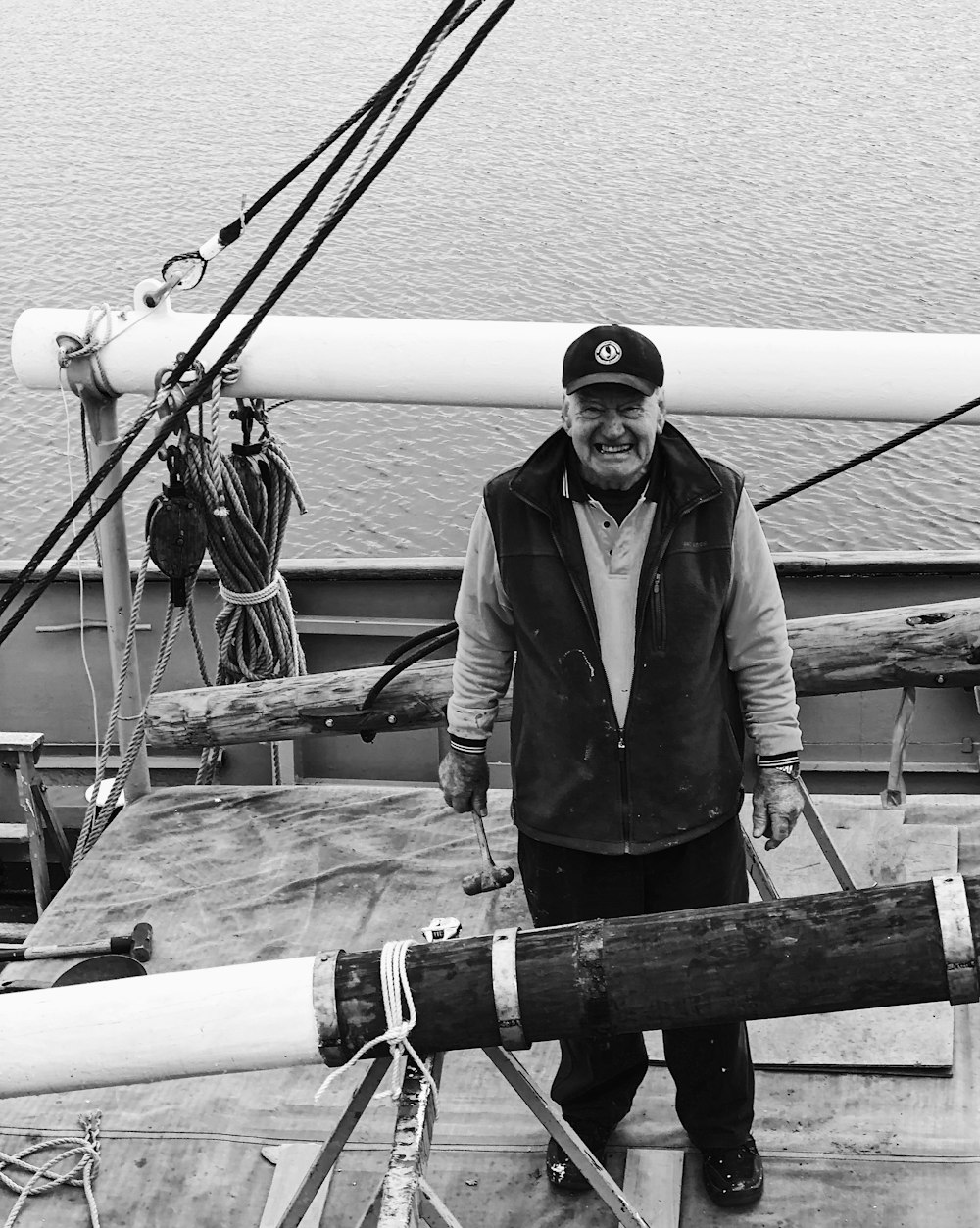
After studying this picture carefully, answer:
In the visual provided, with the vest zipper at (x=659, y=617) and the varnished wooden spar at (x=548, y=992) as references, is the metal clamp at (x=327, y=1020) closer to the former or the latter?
the varnished wooden spar at (x=548, y=992)

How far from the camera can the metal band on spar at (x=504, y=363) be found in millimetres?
4605

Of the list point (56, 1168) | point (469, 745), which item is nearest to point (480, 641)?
point (469, 745)

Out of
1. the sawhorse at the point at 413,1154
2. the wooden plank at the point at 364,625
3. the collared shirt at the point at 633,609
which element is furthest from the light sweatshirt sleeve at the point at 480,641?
the wooden plank at the point at 364,625

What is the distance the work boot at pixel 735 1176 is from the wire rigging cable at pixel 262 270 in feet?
7.58

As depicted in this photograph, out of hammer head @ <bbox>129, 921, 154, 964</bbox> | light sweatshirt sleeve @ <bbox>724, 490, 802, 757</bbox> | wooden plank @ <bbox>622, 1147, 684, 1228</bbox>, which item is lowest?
wooden plank @ <bbox>622, 1147, 684, 1228</bbox>

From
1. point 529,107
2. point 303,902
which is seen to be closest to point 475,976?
point 303,902

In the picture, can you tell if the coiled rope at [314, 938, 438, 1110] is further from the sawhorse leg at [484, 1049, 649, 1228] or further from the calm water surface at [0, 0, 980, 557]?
the calm water surface at [0, 0, 980, 557]

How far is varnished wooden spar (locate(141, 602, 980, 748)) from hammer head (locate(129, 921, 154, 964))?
0.80 meters

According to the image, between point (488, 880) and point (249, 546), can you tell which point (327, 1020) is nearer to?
point (488, 880)

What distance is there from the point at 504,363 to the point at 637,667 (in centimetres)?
199

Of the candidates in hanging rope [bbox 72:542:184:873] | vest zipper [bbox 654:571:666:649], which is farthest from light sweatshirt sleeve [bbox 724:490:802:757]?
hanging rope [bbox 72:542:184:873]

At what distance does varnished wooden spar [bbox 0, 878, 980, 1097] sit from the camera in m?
2.38

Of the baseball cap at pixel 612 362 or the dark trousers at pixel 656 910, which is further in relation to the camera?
the dark trousers at pixel 656 910

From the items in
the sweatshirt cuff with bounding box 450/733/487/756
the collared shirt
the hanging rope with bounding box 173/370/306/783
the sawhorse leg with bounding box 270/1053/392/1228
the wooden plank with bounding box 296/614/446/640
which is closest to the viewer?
the sawhorse leg with bounding box 270/1053/392/1228
